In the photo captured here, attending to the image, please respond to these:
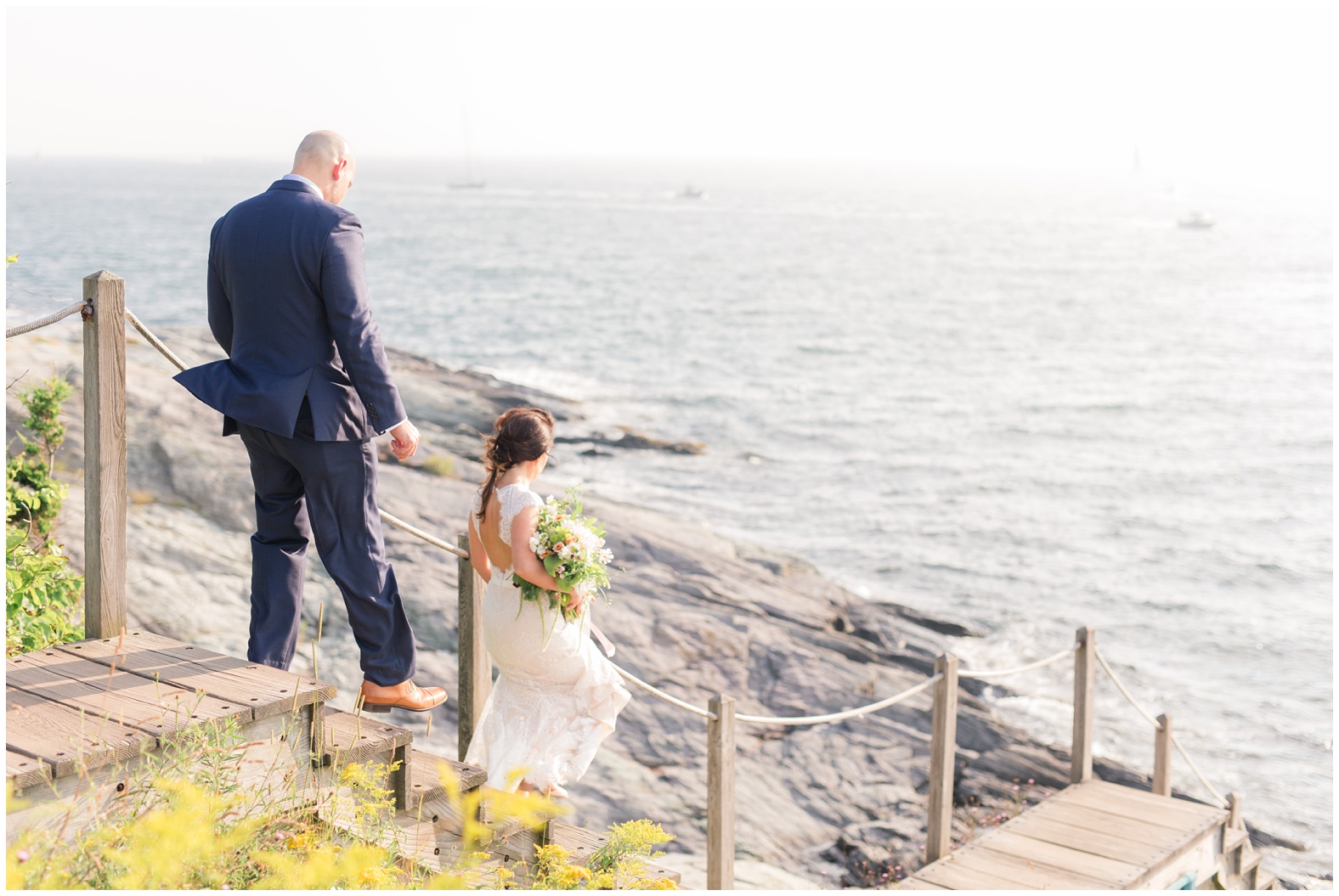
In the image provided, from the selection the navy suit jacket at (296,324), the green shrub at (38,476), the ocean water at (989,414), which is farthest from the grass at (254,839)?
the green shrub at (38,476)

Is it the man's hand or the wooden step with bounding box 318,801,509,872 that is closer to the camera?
the wooden step with bounding box 318,801,509,872

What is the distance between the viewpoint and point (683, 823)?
9.71 m

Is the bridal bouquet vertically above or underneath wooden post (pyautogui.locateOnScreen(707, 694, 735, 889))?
above

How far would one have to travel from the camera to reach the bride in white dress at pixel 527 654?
15.2 feet

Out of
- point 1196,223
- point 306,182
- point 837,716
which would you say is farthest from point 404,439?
point 1196,223

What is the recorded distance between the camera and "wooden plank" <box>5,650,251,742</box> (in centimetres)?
370

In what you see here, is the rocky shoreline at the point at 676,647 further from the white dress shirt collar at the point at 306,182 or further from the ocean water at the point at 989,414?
the white dress shirt collar at the point at 306,182

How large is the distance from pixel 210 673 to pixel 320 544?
0.60m

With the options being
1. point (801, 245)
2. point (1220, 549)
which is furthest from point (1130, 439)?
point (801, 245)

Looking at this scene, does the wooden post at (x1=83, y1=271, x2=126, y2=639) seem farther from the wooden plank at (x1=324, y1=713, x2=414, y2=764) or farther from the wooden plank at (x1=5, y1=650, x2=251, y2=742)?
the wooden plank at (x1=324, y1=713, x2=414, y2=764)

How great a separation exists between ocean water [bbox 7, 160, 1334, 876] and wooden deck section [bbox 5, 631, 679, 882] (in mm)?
1845

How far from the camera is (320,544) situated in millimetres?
4461

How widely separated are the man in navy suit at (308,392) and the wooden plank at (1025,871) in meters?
3.90

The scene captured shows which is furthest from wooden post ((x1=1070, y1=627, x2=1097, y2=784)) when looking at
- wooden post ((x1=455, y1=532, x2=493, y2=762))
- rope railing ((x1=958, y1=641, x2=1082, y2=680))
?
wooden post ((x1=455, y1=532, x2=493, y2=762))
